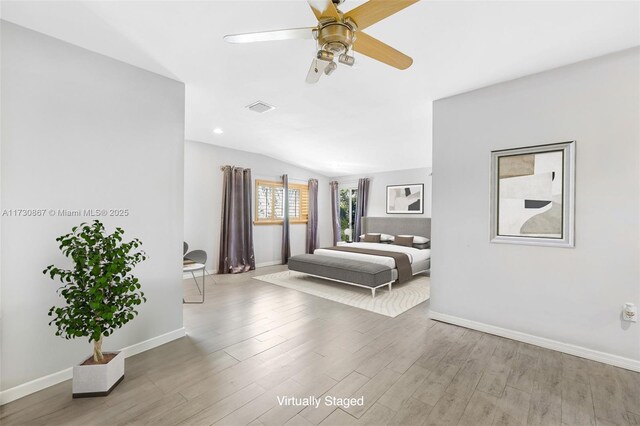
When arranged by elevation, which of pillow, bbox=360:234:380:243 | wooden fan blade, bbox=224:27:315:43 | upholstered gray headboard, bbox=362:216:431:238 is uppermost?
wooden fan blade, bbox=224:27:315:43

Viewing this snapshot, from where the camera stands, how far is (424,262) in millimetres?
5391

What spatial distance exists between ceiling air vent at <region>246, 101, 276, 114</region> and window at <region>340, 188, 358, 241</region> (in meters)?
4.63

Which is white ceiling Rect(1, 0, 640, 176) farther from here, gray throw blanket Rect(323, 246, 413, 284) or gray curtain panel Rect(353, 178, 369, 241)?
gray curtain panel Rect(353, 178, 369, 241)

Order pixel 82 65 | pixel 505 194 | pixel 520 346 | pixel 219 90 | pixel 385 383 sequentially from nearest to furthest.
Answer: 1. pixel 385 383
2. pixel 82 65
3. pixel 520 346
4. pixel 505 194
5. pixel 219 90

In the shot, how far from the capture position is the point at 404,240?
6.01 metres

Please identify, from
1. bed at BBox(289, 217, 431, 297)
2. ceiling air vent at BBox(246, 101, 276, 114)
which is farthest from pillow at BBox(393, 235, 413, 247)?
ceiling air vent at BBox(246, 101, 276, 114)

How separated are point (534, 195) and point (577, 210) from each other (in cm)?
33

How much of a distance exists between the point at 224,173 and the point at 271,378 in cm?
431

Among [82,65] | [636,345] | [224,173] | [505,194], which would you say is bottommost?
[636,345]

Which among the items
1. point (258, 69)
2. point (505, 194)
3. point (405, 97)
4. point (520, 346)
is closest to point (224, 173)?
point (258, 69)

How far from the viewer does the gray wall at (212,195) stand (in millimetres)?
5250

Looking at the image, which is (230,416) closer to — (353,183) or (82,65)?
(82,65)

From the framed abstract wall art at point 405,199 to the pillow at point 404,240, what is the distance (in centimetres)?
81

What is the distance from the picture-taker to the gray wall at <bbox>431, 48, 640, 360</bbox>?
7.42 ft
